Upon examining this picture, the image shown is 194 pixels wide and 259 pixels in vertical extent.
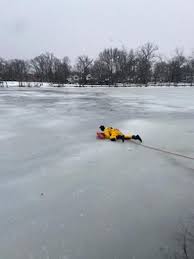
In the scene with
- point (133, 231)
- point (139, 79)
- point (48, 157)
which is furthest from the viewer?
point (139, 79)

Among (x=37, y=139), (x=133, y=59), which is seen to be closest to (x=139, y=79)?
(x=133, y=59)

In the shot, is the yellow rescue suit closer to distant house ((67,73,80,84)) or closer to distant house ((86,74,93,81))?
distant house ((86,74,93,81))

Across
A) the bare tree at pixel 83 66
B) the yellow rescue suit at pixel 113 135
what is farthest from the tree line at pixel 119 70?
the yellow rescue suit at pixel 113 135

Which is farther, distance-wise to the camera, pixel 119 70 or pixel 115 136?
pixel 119 70

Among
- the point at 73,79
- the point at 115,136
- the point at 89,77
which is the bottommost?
the point at 115,136

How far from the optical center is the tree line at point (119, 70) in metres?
65.3

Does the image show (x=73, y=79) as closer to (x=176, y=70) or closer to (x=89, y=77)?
(x=89, y=77)

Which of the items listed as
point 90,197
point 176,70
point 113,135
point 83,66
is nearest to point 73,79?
point 83,66

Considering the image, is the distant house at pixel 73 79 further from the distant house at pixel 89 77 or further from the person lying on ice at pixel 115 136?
the person lying on ice at pixel 115 136

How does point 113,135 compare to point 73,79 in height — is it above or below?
below

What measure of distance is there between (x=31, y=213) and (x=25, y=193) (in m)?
0.54

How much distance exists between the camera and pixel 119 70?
6600cm

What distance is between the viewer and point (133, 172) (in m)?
4.23

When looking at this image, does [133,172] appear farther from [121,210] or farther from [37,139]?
[37,139]
